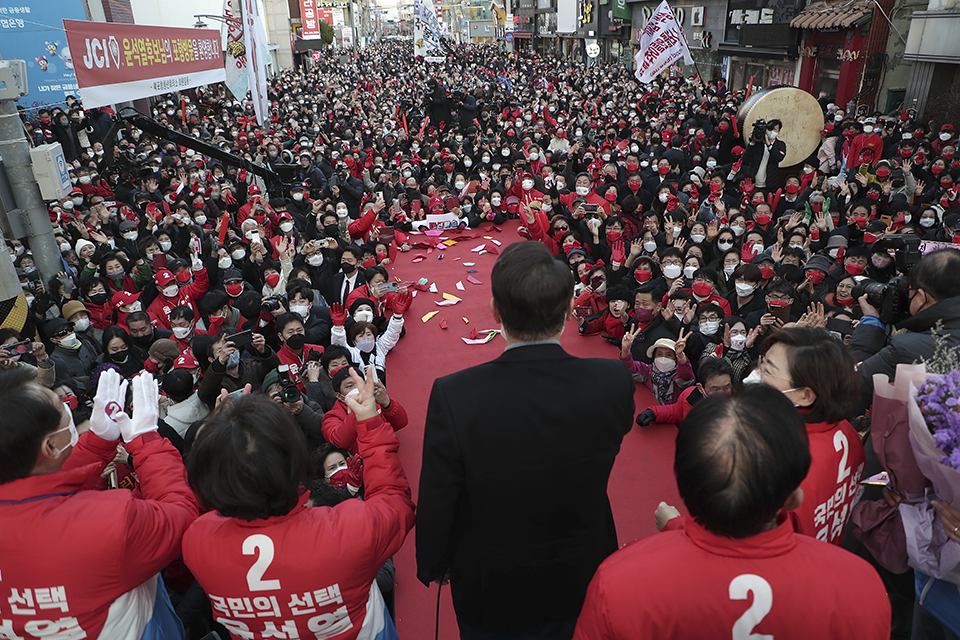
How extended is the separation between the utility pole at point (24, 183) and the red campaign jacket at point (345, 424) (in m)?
4.81

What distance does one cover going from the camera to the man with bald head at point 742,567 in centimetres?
129

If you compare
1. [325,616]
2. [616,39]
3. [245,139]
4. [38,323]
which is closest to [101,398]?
[325,616]

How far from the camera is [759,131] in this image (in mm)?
9539

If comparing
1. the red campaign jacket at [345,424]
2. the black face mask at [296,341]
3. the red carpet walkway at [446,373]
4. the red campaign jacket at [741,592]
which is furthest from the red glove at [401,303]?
the red campaign jacket at [741,592]

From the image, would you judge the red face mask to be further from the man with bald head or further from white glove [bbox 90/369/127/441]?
white glove [bbox 90/369/127/441]

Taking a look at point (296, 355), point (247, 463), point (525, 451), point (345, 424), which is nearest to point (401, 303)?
point (296, 355)

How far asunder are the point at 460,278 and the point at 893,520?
666cm

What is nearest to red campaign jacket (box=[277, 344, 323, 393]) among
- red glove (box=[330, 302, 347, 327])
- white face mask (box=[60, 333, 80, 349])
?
red glove (box=[330, 302, 347, 327])

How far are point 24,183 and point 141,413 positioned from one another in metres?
5.51

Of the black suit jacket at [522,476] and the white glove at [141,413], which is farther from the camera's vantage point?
the white glove at [141,413]

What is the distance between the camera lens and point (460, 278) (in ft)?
27.6

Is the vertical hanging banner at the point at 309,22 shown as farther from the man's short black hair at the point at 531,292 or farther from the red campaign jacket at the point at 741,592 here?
the red campaign jacket at the point at 741,592

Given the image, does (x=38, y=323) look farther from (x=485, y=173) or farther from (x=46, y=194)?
(x=485, y=173)

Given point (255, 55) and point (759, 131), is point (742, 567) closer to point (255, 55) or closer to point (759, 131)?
point (759, 131)
